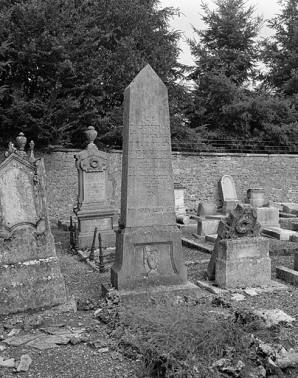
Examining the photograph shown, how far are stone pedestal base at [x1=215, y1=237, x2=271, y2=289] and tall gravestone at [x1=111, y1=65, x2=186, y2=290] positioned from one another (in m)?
0.71

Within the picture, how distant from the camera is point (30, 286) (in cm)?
506

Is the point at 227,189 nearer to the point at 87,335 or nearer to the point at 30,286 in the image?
the point at 30,286

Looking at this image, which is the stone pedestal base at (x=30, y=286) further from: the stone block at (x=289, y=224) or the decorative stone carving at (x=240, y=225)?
the stone block at (x=289, y=224)

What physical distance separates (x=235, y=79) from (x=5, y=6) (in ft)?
42.4

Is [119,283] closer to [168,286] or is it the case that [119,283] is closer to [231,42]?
[168,286]

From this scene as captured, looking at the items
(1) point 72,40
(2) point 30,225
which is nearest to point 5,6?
(1) point 72,40

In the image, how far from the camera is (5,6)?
14.8m

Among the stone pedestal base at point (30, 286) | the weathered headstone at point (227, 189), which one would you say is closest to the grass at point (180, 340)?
the stone pedestal base at point (30, 286)

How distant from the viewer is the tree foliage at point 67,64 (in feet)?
47.3

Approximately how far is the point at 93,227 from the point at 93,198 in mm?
777

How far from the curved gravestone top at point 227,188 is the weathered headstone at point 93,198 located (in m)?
8.33

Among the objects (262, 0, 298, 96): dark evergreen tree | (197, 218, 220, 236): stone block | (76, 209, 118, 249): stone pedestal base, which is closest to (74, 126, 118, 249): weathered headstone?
(76, 209, 118, 249): stone pedestal base

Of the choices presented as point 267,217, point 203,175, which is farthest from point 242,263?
point 203,175

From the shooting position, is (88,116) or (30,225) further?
(88,116)
